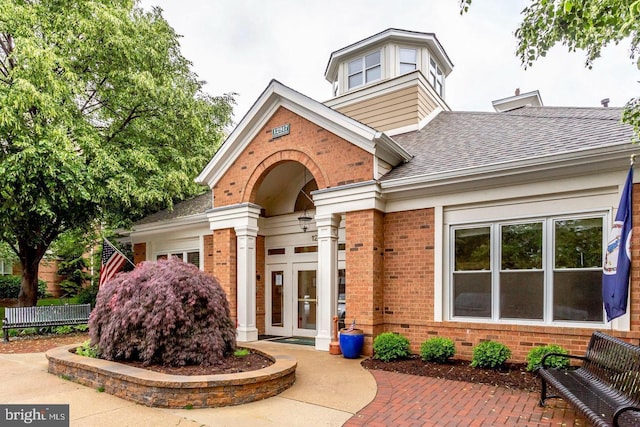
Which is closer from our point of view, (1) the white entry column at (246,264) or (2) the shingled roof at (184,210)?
(1) the white entry column at (246,264)

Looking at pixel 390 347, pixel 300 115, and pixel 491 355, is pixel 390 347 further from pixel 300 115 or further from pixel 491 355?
pixel 300 115

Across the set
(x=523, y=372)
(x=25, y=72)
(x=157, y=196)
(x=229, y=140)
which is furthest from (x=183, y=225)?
(x=523, y=372)

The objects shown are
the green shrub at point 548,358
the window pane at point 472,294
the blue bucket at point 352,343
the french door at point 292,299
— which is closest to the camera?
the green shrub at point 548,358

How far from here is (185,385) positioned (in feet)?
17.5

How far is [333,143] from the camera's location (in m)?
9.35

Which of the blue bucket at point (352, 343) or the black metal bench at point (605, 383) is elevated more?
the black metal bench at point (605, 383)

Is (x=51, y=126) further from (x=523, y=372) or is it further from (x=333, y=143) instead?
(x=523, y=372)

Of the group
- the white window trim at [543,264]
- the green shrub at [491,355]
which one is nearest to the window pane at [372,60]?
the white window trim at [543,264]

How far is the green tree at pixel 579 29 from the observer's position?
4.13 m

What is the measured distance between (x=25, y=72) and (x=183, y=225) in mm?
5547

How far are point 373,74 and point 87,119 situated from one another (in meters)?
9.39

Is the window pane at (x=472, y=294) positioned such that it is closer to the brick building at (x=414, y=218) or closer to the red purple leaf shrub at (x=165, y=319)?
the brick building at (x=414, y=218)

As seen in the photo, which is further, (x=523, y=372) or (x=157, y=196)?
(x=157, y=196)

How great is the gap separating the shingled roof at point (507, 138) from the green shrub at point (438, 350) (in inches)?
125
